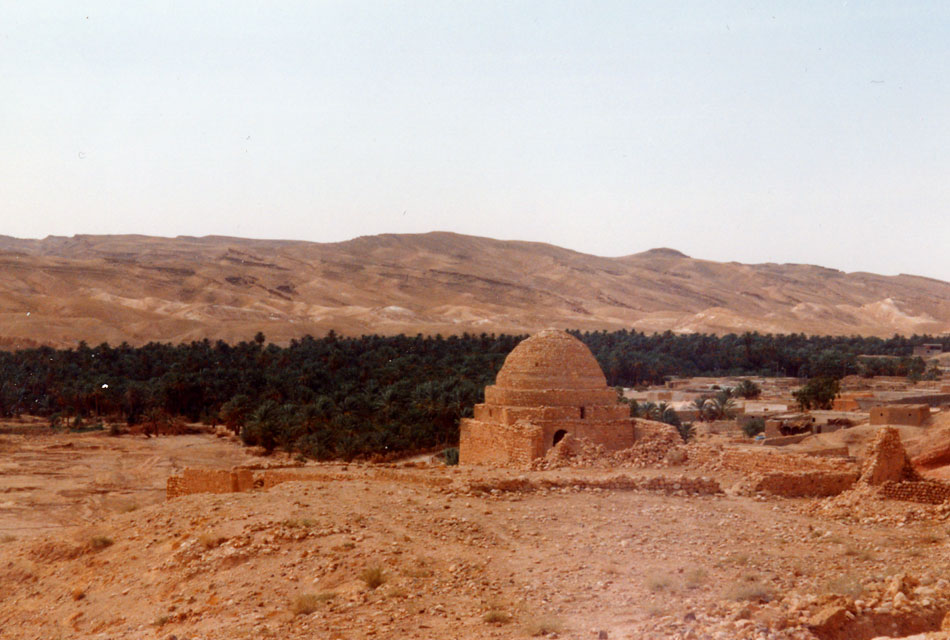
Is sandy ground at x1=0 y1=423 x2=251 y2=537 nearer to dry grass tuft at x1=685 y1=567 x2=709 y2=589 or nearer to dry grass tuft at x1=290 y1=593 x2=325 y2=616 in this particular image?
dry grass tuft at x1=290 y1=593 x2=325 y2=616

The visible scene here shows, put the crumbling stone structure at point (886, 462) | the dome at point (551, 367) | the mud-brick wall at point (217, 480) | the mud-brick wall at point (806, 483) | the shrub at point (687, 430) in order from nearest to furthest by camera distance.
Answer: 1. the crumbling stone structure at point (886, 462)
2. the mud-brick wall at point (806, 483)
3. the mud-brick wall at point (217, 480)
4. the dome at point (551, 367)
5. the shrub at point (687, 430)

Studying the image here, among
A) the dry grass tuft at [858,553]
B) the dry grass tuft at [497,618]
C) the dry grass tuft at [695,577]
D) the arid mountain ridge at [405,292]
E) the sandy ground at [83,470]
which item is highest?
the arid mountain ridge at [405,292]

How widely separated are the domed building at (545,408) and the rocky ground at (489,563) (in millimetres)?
2135

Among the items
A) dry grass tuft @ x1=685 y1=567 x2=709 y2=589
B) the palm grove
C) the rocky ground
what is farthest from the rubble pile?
the palm grove

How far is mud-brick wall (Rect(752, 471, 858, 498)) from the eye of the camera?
12.0 meters

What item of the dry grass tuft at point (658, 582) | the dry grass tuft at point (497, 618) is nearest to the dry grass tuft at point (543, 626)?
the dry grass tuft at point (497, 618)

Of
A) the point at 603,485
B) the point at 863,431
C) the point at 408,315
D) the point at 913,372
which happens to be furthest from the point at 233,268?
the point at 603,485

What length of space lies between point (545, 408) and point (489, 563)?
722cm

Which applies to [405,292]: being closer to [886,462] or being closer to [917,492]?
[886,462]

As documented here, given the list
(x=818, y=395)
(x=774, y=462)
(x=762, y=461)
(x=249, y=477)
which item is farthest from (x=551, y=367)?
(x=818, y=395)

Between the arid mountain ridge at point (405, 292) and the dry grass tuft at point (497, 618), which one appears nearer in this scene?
the dry grass tuft at point (497, 618)

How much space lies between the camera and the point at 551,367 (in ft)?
52.3

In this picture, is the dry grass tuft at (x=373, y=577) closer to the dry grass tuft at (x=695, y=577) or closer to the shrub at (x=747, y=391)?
the dry grass tuft at (x=695, y=577)

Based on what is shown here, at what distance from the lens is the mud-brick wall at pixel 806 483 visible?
39.4ft
